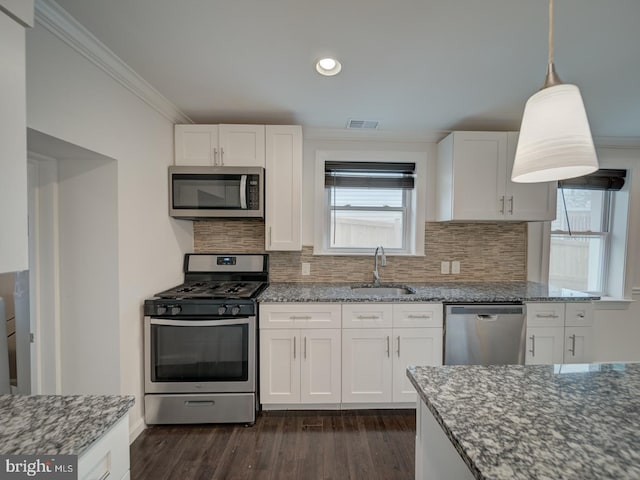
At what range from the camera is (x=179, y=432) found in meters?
1.92

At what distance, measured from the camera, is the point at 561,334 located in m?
2.19

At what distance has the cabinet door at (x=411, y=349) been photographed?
2127 mm

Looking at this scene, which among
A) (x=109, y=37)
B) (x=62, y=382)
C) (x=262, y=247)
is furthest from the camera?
(x=262, y=247)

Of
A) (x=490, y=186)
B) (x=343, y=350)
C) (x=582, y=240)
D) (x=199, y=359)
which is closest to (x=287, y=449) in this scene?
(x=343, y=350)

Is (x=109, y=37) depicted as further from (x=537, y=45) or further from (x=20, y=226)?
(x=537, y=45)

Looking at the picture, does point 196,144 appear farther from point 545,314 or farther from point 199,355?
point 545,314

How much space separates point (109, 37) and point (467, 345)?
307cm

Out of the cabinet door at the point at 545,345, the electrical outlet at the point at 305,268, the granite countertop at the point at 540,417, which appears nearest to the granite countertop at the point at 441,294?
the electrical outlet at the point at 305,268

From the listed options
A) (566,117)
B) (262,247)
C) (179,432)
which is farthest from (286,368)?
(566,117)

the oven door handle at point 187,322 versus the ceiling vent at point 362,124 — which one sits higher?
the ceiling vent at point 362,124

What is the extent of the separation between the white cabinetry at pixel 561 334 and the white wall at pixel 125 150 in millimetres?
2992

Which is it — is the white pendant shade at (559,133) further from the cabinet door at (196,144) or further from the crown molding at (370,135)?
the cabinet door at (196,144)

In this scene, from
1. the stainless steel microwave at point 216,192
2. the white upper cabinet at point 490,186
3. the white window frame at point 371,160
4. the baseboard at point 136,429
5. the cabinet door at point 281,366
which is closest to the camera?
the baseboard at point 136,429

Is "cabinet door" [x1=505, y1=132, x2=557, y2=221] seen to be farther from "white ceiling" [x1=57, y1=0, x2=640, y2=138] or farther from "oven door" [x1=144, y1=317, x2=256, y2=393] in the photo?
"oven door" [x1=144, y1=317, x2=256, y2=393]
